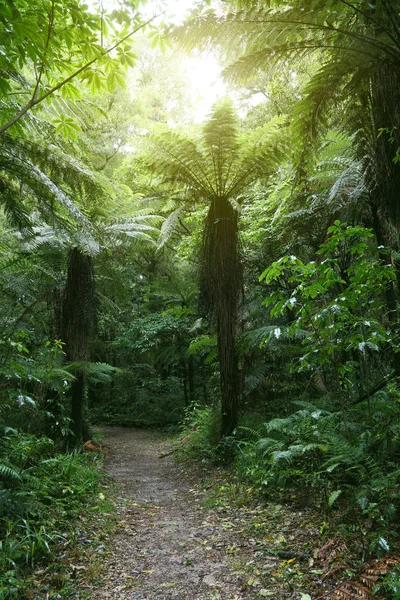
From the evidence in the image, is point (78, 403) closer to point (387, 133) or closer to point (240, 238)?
point (240, 238)

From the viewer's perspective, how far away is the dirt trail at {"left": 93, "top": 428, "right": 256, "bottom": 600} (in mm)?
2596

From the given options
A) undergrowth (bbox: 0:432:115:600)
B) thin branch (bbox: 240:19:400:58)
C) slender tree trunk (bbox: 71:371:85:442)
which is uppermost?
thin branch (bbox: 240:19:400:58)

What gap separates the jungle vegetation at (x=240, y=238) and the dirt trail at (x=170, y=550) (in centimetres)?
55

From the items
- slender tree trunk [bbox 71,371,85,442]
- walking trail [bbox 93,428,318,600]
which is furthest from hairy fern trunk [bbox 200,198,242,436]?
slender tree trunk [bbox 71,371,85,442]

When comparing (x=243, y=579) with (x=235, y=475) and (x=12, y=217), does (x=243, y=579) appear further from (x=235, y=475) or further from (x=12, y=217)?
(x=12, y=217)

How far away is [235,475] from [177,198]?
408cm

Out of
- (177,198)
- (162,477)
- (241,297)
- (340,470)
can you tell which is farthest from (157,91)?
(340,470)

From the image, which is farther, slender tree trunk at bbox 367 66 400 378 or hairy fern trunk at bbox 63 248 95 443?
hairy fern trunk at bbox 63 248 95 443

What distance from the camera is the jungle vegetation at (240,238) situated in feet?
8.48

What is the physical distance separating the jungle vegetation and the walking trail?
524 millimetres

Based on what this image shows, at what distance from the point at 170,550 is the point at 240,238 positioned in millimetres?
4205

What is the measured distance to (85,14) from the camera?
1.98 metres

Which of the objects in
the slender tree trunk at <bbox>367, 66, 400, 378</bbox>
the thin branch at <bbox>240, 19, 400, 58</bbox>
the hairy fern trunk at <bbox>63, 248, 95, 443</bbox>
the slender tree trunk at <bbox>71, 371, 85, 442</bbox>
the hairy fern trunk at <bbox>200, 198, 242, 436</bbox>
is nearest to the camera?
the thin branch at <bbox>240, 19, 400, 58</bbox>

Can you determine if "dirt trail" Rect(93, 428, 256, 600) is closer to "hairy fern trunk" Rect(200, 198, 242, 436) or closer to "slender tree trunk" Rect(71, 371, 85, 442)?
"hairy fern trunk" Rect(200, 198, 242, 436)
